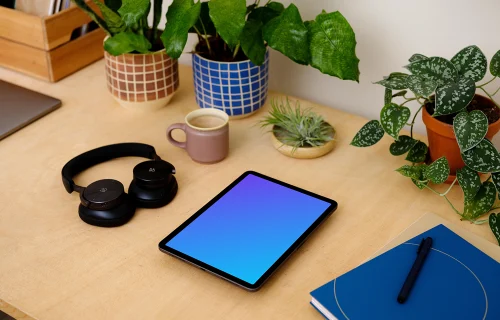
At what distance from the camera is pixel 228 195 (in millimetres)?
1016

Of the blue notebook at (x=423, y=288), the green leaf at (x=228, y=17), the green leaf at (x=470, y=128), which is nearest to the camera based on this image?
the blue notebook at (x=423, y=288)

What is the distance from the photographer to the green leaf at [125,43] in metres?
1.16

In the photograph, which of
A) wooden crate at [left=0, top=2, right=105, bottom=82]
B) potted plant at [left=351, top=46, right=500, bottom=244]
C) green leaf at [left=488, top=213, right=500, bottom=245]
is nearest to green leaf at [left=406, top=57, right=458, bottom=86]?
potted plant at [left=351, top=46, right=500, bottom=244]

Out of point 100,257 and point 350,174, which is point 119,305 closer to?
point 100,257

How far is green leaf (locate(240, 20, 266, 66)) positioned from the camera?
1117 millimetres

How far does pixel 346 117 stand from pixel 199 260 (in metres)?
0.53

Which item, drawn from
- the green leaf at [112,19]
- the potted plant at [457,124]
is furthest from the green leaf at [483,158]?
the green leaf at [112,19]

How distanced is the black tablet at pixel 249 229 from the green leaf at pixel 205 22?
332 mm

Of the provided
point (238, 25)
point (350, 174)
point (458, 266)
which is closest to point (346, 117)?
point (350, 174)

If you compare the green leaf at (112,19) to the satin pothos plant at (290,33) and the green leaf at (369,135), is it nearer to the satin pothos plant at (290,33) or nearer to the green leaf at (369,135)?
the satin pothos plant at (290,33)

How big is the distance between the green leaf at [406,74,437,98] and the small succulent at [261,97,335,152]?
22 cm

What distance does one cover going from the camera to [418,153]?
1.09 meters

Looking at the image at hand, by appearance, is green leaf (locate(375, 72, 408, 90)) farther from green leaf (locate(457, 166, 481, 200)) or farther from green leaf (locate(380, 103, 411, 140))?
green leaf (locate(457, 166, 481, 200))

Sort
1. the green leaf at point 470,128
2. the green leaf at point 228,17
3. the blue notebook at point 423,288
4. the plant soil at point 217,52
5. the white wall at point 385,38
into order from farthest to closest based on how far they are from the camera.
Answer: the plant soil at point 217,52 → the white wall at point 385,38 → the green leaf at point 228,17 → the green leaf at point 470,128 → the blue notebook at point 423,288
